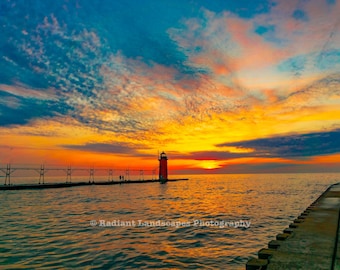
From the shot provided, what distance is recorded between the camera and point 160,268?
13641 mm

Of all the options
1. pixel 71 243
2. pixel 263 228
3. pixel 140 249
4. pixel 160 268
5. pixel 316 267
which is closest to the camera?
pixel 316 267

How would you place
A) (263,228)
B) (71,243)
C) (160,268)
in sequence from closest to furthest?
1. (160,268)
2. (71,243)
3. (263,228)

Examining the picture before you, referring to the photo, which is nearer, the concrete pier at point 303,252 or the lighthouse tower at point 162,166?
the concrete pier at point 303,252

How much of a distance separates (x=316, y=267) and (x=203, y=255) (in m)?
9.28

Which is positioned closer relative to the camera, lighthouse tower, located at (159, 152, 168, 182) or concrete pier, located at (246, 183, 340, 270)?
concrete pier, located at (246, 183, 340, 270)

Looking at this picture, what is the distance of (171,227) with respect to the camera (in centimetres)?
2439

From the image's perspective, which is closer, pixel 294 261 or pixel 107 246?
pixel 294 261

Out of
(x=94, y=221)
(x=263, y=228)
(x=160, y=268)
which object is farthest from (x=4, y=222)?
(x=263, y=228)

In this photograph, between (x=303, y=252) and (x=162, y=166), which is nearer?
(x=303, y=252)

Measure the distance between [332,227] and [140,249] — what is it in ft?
37.4

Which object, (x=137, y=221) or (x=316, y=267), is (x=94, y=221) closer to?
(x=137, y=221)

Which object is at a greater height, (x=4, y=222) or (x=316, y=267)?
(x=316, y=267)

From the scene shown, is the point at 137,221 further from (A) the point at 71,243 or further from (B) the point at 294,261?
(B) the point at 294,261

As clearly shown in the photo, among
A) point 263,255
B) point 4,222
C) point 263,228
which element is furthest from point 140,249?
point 4,222
